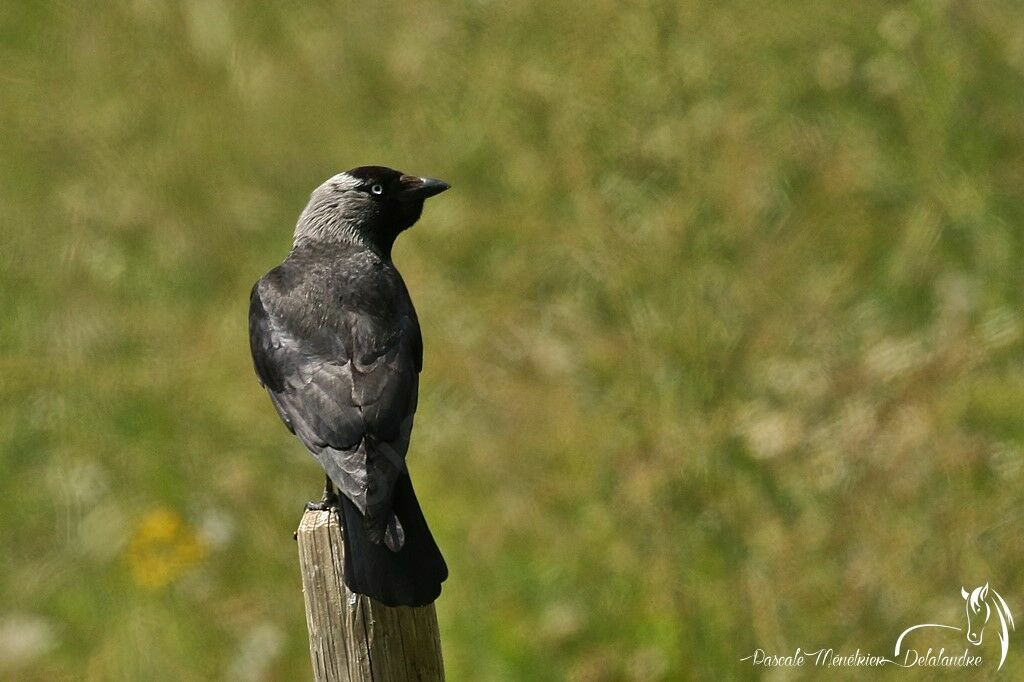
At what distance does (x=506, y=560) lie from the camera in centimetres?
614

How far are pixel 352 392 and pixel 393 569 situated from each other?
0.79 metres

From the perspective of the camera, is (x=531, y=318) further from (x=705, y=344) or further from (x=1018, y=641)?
(x=1018, y=641)

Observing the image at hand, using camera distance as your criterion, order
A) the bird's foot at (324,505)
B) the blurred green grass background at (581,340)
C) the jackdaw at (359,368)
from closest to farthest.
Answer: the jackdaw at (359,368) < the bird's foot at (324,505) < the blurred green grass background at (581,340)

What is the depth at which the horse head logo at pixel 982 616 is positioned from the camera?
203 inches

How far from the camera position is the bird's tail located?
11.2 ft

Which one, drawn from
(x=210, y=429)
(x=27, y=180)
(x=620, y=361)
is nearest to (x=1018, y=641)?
(x=620, y=361)

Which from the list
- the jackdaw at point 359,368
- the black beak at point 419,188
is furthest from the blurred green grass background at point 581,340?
the jackdaw at point 359,368

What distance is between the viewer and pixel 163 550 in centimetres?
623

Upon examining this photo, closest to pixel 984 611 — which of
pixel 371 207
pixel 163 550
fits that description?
pixel 371 207

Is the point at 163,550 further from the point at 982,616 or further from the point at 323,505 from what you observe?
the point at 982,616

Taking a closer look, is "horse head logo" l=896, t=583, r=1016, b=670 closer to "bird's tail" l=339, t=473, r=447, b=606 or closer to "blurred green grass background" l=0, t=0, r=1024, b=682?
"blurred green grass background" l=0, t=0, r=1024, b=682

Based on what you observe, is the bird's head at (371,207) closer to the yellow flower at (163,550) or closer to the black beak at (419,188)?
the black beak at (419,188)

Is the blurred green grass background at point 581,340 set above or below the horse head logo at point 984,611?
above

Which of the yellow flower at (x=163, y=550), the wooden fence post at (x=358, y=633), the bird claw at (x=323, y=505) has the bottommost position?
the wooden fence post at (x=358, y=633)
